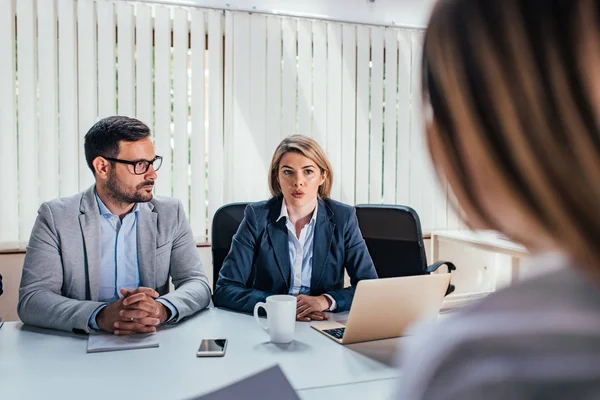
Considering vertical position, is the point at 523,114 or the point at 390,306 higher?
the point at 523,114

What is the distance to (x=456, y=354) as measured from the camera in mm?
256

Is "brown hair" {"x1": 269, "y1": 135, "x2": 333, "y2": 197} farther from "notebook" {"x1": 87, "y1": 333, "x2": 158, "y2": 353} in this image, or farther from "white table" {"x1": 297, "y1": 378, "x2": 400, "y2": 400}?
"white table" {"x1": 297, "y1": 378, "x2": 400, "y2": 400}

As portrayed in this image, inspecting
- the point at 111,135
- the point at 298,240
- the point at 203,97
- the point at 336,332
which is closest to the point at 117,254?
the point at 111,135

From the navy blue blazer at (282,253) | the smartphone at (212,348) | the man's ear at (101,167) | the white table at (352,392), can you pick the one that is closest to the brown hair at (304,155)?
the navy blue blazer at (282,253)

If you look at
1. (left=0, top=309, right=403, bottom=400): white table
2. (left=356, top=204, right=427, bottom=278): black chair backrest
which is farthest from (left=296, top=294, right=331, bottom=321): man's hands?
(left=356, top=204, right=427, bottom=278): black chair backrest

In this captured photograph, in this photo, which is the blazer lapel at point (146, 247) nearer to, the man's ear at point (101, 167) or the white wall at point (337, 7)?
the man's ear at point (101, 167)

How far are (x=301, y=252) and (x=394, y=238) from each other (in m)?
0.59

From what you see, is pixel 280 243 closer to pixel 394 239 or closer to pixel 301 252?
pixel 301 252

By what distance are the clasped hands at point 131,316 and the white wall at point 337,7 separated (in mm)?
2365

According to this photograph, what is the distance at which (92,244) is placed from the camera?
5.84 feet

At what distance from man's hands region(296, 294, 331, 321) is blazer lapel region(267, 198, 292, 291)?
1.31 feet

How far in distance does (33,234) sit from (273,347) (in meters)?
1.04

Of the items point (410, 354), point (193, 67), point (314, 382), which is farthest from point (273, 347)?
point (193, 67)

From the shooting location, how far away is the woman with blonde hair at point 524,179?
244 millimetres
